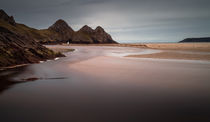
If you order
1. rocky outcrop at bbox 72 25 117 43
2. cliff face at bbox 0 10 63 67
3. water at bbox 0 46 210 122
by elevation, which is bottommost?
water at bbox 0 46 210 122

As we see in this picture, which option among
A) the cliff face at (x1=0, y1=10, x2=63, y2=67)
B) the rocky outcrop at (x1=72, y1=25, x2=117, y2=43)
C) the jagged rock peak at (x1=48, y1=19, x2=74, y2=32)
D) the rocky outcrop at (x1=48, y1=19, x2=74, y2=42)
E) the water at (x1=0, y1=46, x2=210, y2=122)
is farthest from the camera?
the jagged rock peak at (x1=48, y1=19, x2=74, y2=32)

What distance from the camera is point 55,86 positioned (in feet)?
28.2

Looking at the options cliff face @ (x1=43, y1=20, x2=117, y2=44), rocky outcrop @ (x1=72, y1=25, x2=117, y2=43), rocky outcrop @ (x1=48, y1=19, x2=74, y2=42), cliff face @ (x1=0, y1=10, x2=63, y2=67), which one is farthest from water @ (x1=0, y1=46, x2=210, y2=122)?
rocky outcrop @ (x1=48, y1=19, x2=74, y2=42)

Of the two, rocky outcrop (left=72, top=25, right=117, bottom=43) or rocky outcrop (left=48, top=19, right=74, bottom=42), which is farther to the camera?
rocky outcrop (left=48, top=19, right=74, bottom=42)

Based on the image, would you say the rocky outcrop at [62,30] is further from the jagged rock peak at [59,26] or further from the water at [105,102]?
the water at [105,102]

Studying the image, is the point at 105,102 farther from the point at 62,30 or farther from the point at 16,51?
the point at 62,30

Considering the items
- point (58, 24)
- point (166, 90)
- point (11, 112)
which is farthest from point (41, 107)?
point (58, 24)

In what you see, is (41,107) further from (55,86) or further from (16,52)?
(16,52)

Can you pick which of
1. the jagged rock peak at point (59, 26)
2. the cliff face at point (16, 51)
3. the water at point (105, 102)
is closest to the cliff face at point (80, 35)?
the jagged rock peak at point (59, 26)

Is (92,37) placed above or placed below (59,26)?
below

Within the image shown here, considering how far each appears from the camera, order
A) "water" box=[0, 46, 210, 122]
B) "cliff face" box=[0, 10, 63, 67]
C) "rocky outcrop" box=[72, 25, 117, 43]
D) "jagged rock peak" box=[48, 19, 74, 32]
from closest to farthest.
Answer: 1. "water" box=[0, 46, 210, 122]
2. "cliff face" box=[0, 10, 63, 67]
3. "rocky outcrop" box=[72, 25, 117, 43]
4. "jagged rock peak" box=[48, 19, 74, 32]

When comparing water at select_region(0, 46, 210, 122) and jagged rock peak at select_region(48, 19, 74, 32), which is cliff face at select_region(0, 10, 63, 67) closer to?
water at select_region(0, 46, 210, 122)

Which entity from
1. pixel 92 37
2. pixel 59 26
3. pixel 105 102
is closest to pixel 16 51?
pixel 105 102

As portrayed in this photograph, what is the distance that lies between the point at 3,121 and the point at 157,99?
6.01 meters
